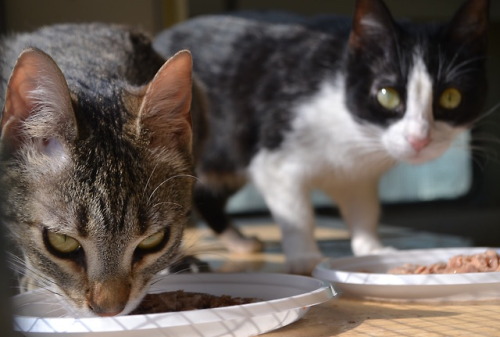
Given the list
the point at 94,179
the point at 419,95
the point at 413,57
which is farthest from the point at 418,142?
the point at 94,179

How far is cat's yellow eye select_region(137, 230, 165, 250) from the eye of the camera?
1295mm

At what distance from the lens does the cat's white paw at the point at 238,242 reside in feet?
8.33

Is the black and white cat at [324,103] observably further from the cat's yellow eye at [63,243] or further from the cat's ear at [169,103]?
the cat's yellow eye at [63,243]

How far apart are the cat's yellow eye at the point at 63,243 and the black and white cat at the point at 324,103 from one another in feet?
3.11

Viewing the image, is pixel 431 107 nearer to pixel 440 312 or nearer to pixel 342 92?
pixel 342 92

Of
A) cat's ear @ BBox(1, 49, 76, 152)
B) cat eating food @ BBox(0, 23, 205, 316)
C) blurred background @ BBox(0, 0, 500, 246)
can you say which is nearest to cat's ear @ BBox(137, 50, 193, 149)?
cat eating food @ BBox(0, 23, 205, 316)

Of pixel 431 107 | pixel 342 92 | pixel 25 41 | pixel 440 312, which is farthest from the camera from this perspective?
pixel 342 92

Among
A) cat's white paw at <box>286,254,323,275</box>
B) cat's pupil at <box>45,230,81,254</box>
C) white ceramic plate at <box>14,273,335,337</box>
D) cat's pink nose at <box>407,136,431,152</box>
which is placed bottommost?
cat's white paw at <box>286,254,323,275</box>

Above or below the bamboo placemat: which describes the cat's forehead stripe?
above

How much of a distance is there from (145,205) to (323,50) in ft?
3.60

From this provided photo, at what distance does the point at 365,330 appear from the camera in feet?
4.37

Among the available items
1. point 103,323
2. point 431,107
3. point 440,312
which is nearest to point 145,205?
point 103,323

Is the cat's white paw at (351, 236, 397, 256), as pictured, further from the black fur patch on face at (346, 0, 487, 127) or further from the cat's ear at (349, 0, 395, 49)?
the cat's ear at (349, 0, 395, 49)

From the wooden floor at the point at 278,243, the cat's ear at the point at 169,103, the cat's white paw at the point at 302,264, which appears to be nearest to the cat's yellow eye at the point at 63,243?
the cat's ear at the point at 169,103
